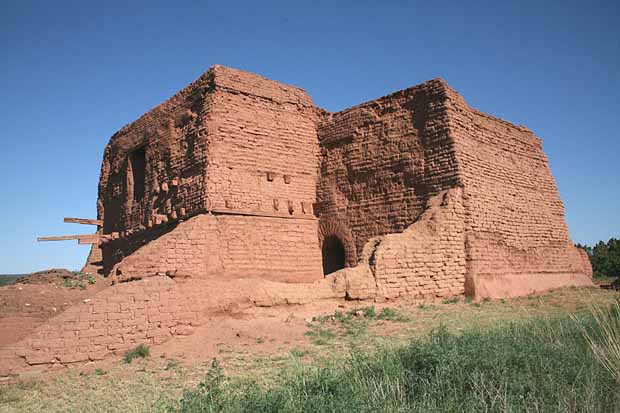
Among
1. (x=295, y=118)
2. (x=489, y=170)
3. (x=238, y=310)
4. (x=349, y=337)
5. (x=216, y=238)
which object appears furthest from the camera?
(x=295, y=118)

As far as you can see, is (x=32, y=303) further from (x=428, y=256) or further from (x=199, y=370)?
(x=428, y=256)

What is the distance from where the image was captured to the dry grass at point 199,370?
5.64 meters

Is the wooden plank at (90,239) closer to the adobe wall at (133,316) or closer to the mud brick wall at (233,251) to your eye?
the mud brick wall at (233,251)

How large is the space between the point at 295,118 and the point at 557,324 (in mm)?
9177

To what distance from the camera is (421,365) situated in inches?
198

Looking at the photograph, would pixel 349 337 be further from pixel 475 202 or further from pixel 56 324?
pixel 475 202

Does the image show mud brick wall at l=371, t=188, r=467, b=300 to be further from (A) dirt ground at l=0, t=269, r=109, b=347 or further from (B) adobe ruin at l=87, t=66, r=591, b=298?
(A) dirt ground at l=0, t=269, r=109, b=347

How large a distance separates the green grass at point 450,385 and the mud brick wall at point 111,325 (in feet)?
10.5

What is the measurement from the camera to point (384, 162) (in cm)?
1332

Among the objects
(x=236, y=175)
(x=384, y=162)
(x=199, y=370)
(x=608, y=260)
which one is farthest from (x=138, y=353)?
(x=608, y=260)

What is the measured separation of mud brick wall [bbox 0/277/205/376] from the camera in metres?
7.27

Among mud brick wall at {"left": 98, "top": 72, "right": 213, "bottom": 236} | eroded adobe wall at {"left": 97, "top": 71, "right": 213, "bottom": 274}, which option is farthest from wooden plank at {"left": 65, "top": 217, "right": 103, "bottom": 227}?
mud brick wall at {"left": 98, "top": 72, "right": 213, "bottom": 236}

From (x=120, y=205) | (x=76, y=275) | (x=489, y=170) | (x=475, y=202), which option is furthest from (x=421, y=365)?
(x=120, y=205)

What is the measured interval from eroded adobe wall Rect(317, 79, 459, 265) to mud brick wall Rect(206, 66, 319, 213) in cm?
67
